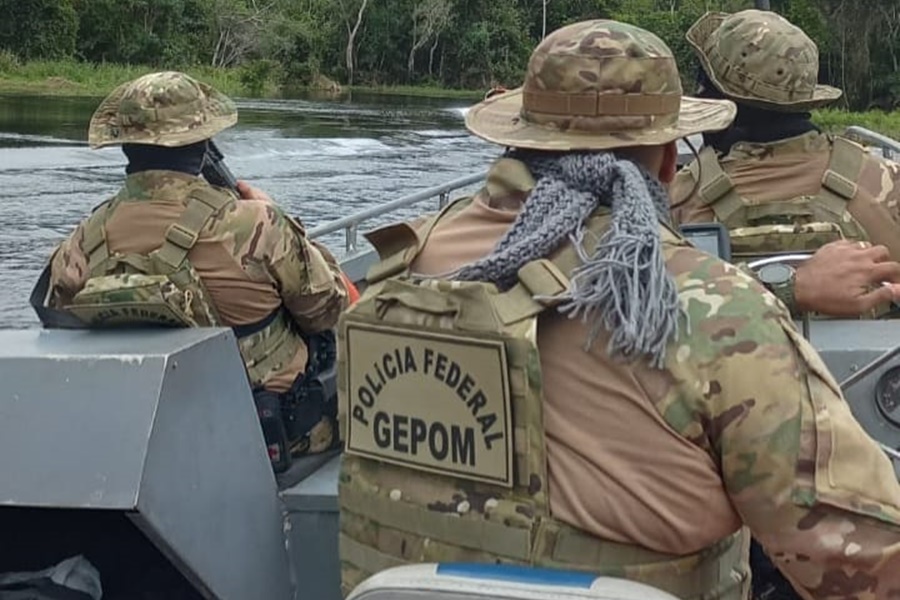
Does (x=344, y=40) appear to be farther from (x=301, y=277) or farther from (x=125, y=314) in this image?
(x=125, y=314)

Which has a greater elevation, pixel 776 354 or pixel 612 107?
pixel 612 107

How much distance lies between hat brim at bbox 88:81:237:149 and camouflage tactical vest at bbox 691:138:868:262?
1.28 m

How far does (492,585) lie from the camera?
1.70 metres

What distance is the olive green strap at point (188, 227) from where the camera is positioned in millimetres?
3516

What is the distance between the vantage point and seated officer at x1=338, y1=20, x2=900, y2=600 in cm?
186

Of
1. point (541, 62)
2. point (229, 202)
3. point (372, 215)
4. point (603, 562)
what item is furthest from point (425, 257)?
point (372, 215)

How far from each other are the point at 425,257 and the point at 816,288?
97cm

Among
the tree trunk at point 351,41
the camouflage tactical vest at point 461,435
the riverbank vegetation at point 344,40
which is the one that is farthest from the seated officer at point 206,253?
the tree trunk at point 351,41

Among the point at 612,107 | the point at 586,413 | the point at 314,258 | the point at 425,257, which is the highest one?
the point at 612,107

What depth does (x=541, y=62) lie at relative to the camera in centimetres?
209

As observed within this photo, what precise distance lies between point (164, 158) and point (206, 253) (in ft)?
1.10

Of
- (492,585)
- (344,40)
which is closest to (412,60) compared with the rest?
Result: (344,40)

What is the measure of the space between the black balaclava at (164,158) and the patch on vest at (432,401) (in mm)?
1774

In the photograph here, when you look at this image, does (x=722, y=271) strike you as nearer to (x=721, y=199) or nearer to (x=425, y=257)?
(x=425, y=257)
